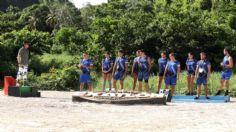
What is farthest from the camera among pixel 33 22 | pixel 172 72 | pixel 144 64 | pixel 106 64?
pixel 33 22

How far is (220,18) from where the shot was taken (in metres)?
35.3

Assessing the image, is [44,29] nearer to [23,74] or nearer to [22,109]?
[23,74]

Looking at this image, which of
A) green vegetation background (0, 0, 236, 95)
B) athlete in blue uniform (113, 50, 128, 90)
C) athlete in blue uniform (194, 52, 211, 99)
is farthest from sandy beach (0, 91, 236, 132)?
green vegetation background (0, 0, 236, 95)

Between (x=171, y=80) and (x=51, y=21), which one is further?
(x=51, y=21)

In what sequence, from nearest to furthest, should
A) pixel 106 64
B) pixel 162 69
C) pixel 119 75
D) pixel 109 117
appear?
pixel 109 117, pixel 162 69, pixel 119 75, pixel 106 64

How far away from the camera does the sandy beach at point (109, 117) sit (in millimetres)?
9781

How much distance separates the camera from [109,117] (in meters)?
11.6

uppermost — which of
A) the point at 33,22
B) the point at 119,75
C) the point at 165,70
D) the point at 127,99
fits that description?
the point at 33,22

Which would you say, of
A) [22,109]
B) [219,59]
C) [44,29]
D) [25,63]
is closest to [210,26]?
[219,59]

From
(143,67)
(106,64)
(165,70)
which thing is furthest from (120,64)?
(165,70)

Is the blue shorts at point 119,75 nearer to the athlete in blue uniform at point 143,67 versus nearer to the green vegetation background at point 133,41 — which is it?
the athlete in blue uniform at point 143,67

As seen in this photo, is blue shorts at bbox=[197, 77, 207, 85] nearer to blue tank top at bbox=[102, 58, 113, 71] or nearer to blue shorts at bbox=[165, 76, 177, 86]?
blue shorts at bbox=[165, 76, 177, 86]

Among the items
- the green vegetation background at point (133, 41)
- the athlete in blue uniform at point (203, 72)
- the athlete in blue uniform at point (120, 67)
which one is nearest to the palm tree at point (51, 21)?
the green vegetation background at point (133, 41)

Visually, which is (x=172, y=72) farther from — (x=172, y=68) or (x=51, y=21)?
(x=51, y=21)
